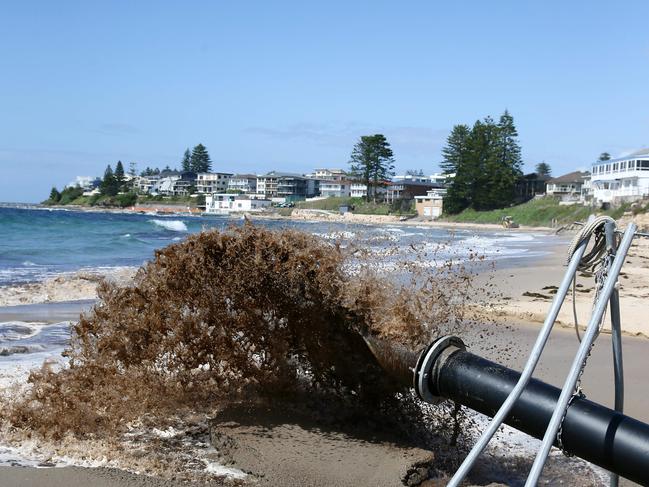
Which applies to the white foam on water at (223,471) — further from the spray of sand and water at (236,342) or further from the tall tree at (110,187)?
the tall tree at (110,187)

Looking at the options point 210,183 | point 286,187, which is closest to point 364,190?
point 286,187

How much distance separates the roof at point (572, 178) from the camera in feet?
369

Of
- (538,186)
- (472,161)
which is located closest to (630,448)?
(472,161)

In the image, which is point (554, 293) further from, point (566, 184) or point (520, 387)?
point (566, 184)

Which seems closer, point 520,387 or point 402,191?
point 520,387

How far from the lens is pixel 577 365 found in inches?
115

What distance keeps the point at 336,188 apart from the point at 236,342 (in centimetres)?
15577

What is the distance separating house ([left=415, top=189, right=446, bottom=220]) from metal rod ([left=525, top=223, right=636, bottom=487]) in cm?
11115

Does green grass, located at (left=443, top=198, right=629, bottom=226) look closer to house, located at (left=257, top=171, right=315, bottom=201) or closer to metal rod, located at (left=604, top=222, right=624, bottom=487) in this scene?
house, located at (left=257, top=171, right=315, bottom=201)

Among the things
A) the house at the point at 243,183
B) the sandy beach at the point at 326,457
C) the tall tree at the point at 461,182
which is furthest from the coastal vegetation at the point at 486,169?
the sandy beach at the point at 326,457

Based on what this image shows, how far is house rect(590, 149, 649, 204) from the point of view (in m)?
74.1

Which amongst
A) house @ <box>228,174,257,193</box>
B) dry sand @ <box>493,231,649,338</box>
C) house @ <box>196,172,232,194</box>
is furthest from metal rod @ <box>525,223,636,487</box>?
house @ <box>196,172,232,194</box>

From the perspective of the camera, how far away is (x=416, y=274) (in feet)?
20.2

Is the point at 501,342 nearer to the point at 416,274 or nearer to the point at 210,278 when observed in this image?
the point at 416,274
